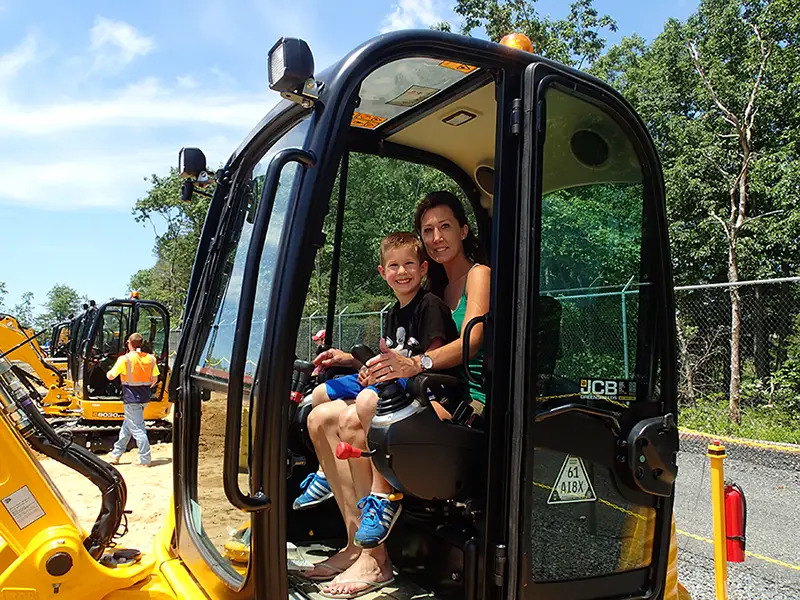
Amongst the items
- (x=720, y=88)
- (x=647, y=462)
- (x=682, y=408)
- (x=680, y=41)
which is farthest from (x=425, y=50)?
(x=680, y=41)

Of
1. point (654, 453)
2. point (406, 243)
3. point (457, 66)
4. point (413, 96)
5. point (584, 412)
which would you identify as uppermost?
point (413, 96)

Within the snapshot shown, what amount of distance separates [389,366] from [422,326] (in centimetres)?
47

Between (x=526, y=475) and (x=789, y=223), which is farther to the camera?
(x=789, y=223)

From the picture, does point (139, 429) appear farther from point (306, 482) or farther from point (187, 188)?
point (187, 188)

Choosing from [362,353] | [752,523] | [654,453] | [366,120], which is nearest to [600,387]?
[654,453]

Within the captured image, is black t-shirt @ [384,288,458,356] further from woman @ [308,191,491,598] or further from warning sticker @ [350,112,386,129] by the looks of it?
warning sticker @ [350,112,386,129]

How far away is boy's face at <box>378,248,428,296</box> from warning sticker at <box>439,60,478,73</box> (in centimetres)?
72

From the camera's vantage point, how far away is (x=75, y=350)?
45.4ft

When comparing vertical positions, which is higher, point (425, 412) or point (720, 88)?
point (720, 88)

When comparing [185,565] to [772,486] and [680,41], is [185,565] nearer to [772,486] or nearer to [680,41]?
[772,486]


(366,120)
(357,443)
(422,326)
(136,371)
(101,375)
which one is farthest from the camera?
(101,375)

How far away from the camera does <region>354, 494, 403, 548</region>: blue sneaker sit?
2.25 m

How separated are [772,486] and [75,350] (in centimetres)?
1244

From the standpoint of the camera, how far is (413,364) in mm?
2162
